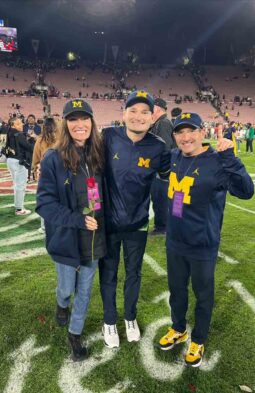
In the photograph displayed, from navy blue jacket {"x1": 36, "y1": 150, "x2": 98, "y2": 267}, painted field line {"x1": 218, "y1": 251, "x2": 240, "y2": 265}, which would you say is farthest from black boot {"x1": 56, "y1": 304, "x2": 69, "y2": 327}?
painted field line {"x1": 218, "y1": 251, "x2": 240, "y2": 265}

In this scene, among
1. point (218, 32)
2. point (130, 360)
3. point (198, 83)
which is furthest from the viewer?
point (218, 32)

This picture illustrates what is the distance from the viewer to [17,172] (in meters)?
7.58

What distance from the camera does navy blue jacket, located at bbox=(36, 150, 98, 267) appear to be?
2768 millimetres

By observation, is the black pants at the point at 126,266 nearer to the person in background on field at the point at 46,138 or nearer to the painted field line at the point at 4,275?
the painted field line at the point at 4,275

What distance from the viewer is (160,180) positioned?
20.4 ft

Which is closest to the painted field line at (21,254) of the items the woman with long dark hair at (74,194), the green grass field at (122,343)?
the green grass field at (122,343)

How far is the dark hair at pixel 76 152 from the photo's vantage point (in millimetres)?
2791

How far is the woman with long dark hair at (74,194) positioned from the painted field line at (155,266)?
7.04 feet

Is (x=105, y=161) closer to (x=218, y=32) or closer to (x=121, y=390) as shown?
(x=121, y=390)

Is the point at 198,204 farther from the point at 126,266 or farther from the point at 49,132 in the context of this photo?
the point at 49,132

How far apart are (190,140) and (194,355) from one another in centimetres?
193

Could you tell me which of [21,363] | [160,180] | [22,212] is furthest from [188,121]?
[22,212]

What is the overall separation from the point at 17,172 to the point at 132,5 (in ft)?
173

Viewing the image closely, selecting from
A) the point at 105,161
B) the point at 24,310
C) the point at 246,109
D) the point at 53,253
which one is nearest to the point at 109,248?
the point at 53,253
